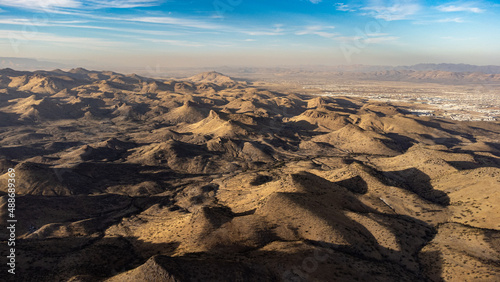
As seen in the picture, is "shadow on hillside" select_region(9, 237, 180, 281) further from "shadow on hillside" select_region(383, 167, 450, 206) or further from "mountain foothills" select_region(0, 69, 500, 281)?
"shadow on hillside" select_region(383, 167, 450, 206)

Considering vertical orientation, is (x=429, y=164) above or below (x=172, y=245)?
above

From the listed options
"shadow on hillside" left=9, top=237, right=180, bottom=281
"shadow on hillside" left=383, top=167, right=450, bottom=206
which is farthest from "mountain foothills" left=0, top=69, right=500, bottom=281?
"shadow on hillside" left=383, top=167, right=450, bottom=206

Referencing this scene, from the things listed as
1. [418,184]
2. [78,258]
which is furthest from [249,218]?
[418,184]

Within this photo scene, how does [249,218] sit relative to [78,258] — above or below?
above

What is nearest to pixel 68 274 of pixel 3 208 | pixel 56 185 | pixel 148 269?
pixel 148 269

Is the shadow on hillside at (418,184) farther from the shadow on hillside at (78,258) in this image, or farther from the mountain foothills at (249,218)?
the shadow on hillside at (78,258)

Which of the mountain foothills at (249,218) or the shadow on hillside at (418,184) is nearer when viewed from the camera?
the mountain foothills at (249,218)

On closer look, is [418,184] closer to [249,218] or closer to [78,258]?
[249,218]

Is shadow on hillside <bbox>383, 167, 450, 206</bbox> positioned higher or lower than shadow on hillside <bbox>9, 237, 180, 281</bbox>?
higher

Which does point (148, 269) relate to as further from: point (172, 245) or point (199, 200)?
point (199, 200)

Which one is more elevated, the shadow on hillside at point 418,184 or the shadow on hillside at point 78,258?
the shadow on hillside at point 418,184

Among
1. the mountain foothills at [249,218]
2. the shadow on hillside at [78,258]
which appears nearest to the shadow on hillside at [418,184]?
the mountain foothills at [249,218]
